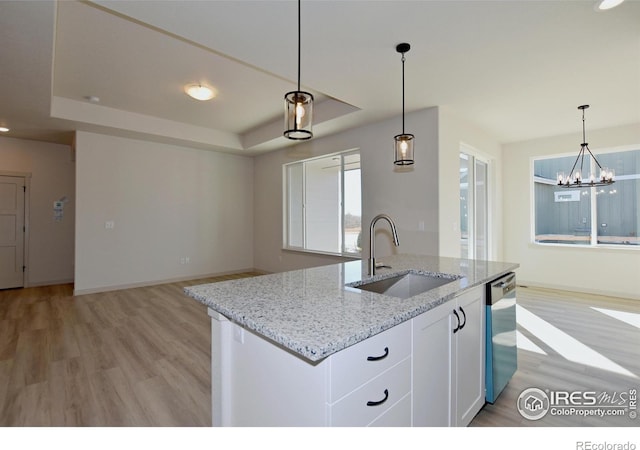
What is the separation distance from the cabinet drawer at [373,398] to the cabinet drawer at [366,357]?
25 millimetres

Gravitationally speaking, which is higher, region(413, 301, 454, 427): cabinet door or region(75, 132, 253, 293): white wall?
region(75, 132, 253, 293): white wall

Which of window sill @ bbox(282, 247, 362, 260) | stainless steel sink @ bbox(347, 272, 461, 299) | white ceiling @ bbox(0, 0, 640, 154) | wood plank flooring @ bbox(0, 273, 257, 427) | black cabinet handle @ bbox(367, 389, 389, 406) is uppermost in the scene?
white ceiling @ bbox(0, 0, 640, 154)

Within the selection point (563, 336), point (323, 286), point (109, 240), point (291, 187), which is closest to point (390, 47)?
point (323, 286)

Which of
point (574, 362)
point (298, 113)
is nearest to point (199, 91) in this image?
point (298, 113)

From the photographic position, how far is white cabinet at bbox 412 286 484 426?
1389 millimetres

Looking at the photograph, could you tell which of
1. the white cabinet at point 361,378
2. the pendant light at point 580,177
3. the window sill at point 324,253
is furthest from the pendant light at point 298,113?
the pendant light at point 580,177

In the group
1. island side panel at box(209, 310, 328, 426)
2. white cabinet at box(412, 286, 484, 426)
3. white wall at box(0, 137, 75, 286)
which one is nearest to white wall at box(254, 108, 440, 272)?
white cabinet at box(412, 286, 484, 426)

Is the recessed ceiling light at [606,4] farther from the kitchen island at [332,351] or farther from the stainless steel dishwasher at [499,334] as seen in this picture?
the kitchen island at [332,351]

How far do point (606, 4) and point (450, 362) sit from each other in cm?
262

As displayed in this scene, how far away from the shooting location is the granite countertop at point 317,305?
100cm

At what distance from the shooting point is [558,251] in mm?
5504

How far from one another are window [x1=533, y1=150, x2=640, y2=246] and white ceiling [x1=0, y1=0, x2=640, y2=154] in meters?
0.79

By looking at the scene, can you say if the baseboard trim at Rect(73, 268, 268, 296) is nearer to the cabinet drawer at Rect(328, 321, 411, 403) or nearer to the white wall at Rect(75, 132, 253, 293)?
the white wall at Rect(75, 132, 253, 293)

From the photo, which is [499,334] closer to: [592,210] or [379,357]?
[379,357]
